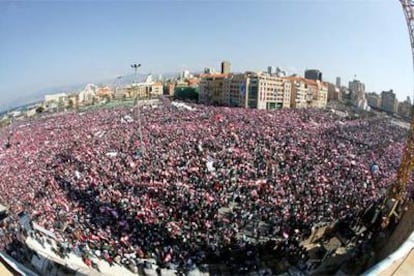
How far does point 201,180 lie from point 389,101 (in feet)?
4.41

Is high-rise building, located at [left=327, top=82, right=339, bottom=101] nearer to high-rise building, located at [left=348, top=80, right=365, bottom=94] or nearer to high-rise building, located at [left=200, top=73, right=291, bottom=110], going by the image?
high-rise building, located at [left=348, top=80, right=365, bottom=94]

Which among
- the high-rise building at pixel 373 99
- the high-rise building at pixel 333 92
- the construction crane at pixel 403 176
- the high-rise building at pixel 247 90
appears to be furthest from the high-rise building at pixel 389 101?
the high-rise building at pixel 247 90

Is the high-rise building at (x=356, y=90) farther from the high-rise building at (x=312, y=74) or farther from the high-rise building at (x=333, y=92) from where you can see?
the high-rise building at (x=312, y=74)

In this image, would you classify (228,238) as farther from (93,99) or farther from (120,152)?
(93,99)

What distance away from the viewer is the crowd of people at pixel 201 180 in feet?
5.67

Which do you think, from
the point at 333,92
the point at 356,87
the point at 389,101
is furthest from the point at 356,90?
the point at 389,101

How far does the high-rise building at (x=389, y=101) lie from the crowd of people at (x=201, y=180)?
106mm

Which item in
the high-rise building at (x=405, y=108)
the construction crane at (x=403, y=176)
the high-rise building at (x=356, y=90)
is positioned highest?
the high-rise building at (x=356, y=90)

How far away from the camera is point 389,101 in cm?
206

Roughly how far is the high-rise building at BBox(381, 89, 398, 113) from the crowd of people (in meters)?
0.11

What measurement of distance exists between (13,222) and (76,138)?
2.62ft

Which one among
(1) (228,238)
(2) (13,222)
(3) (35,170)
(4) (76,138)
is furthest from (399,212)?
(2) (13,222)

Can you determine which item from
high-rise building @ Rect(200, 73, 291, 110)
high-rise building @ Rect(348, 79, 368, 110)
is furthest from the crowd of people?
high-rise building @ Rect(348, 79, 368, 110)

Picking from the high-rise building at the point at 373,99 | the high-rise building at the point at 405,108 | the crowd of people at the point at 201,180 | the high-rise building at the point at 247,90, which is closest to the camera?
the crowd of people at the point at 201,180
